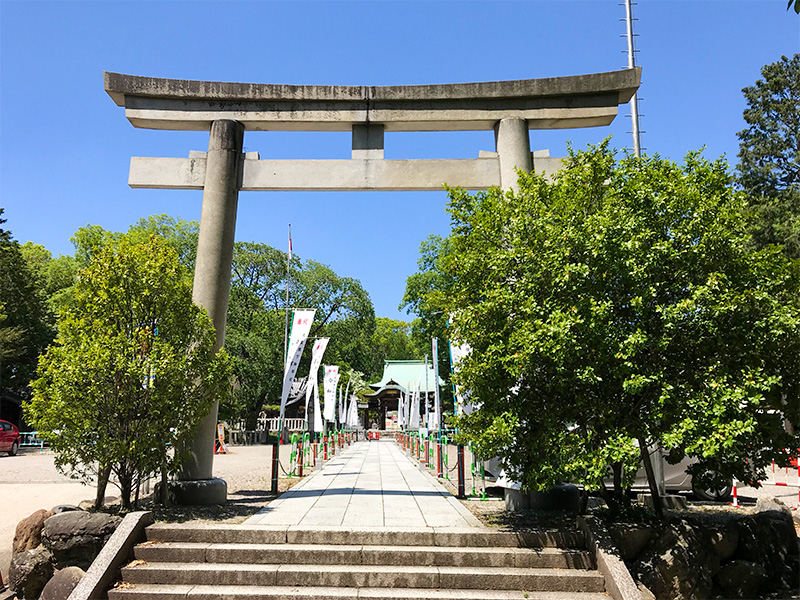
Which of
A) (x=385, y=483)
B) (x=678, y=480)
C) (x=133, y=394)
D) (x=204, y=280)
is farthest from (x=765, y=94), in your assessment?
(x=133, y=394)

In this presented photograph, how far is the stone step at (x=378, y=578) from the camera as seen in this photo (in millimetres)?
6641

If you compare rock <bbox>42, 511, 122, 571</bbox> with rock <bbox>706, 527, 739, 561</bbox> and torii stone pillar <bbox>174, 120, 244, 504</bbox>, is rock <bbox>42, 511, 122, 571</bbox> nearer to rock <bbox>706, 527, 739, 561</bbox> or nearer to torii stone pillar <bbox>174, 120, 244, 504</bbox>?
torii stone pillar <bbox>174, 120, 244, 504</bbox>

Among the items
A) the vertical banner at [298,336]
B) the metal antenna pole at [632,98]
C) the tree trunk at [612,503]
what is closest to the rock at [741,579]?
the tree trunk at [612,503]

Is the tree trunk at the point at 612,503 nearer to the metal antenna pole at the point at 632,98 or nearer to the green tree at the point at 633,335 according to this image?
the green tree at the point at 633,335

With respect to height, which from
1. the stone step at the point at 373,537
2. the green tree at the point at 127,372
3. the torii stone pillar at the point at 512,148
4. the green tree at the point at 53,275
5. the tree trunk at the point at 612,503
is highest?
the green tree at the point at 53,275

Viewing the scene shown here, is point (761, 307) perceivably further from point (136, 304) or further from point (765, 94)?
point (765, 94)

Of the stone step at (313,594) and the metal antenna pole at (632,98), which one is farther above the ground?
the metal antenna pole at (632,98)

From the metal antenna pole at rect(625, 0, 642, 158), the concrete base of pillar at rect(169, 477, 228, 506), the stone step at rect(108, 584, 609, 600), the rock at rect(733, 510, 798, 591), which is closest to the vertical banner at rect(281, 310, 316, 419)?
the concrete base of pillar at rect(169, 477, 228, 506)

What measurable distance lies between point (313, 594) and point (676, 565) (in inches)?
171

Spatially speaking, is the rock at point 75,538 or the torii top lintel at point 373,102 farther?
the torii top lintel at point 373,102

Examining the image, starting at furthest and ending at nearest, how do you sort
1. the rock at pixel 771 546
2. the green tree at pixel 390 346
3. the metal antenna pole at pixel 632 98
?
the green tree at pixel 390 346
the metal antenna pole at pixel 632 98
the rock at pixel 771 546

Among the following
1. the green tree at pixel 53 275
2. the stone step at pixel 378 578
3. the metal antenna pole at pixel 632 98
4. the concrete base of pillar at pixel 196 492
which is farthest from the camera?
the green tree at pixel 53 275

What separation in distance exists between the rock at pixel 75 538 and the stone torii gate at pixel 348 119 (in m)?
4.86

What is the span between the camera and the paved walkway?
331 inches
